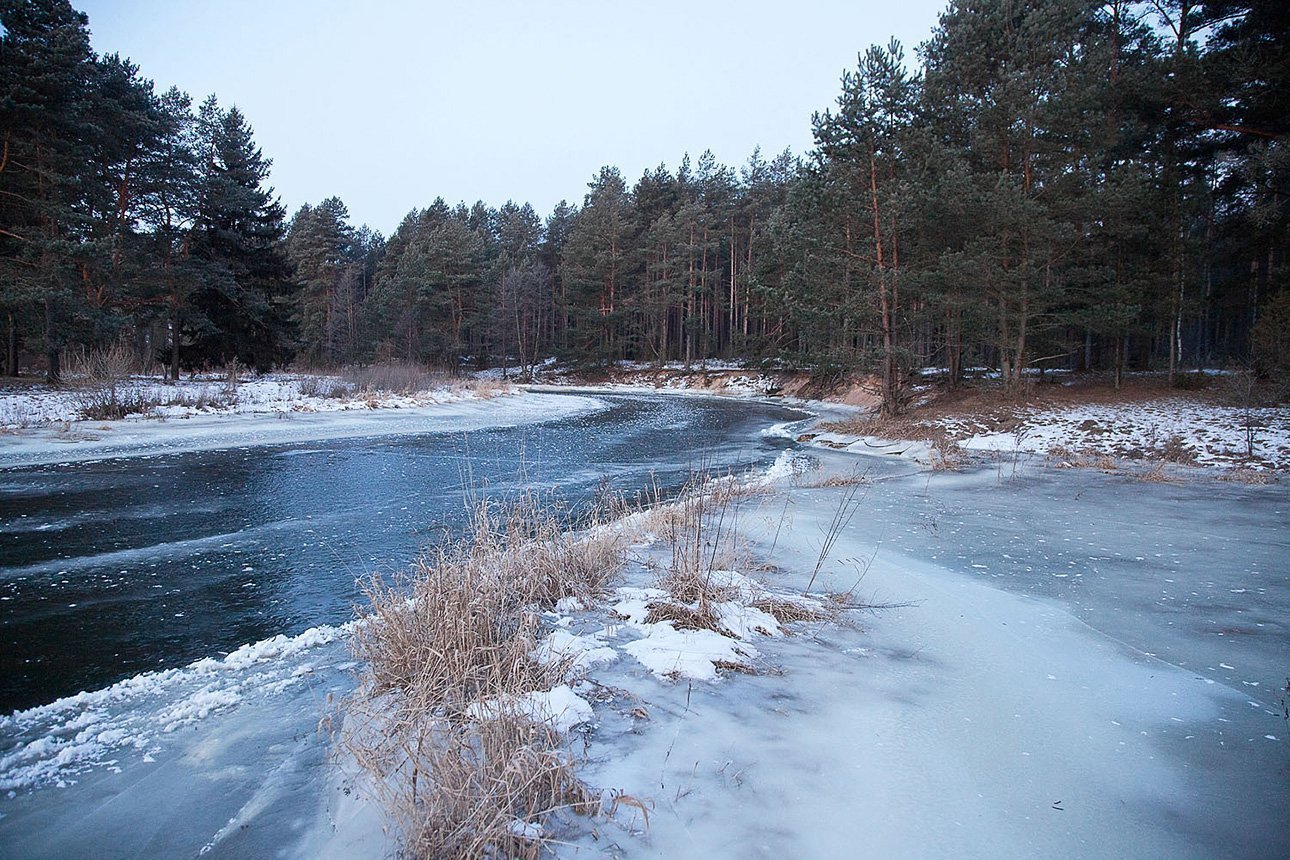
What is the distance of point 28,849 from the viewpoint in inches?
102

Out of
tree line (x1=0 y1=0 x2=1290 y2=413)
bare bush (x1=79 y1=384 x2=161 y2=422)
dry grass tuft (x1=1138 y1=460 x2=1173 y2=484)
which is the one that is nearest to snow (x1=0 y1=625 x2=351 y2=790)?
dry grass tuft (x1=1138 y1=460 x2=1173 y2=484)

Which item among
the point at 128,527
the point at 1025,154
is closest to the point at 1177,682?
the point at 128,527

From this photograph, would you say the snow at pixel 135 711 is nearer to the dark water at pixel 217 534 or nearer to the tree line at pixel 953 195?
the dark water at pixel 217 534

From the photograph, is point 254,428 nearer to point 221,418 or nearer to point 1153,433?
point 221,418

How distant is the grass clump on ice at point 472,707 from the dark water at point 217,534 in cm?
153

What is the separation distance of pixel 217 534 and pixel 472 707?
6.73 meters

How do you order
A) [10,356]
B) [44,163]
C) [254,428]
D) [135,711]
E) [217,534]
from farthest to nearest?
[10,356] → [44,163] → [254,428] → [217,534] → [135,711]

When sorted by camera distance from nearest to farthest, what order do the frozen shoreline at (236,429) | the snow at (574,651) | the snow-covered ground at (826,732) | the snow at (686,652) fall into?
the snow-covered ground at (826,732)
the snow at (574,651)
the snow at (686,652)
the frozen shoreline at (236,429)

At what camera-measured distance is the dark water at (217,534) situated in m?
4.88

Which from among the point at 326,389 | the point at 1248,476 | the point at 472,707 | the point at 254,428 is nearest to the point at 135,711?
the point at 472,707

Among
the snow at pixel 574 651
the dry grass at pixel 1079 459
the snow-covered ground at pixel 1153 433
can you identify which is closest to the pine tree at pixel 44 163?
the snow at pixel 574 651

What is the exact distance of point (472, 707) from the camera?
3.09m

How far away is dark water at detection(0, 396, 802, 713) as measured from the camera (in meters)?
4.88

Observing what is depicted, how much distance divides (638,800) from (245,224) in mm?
35484
